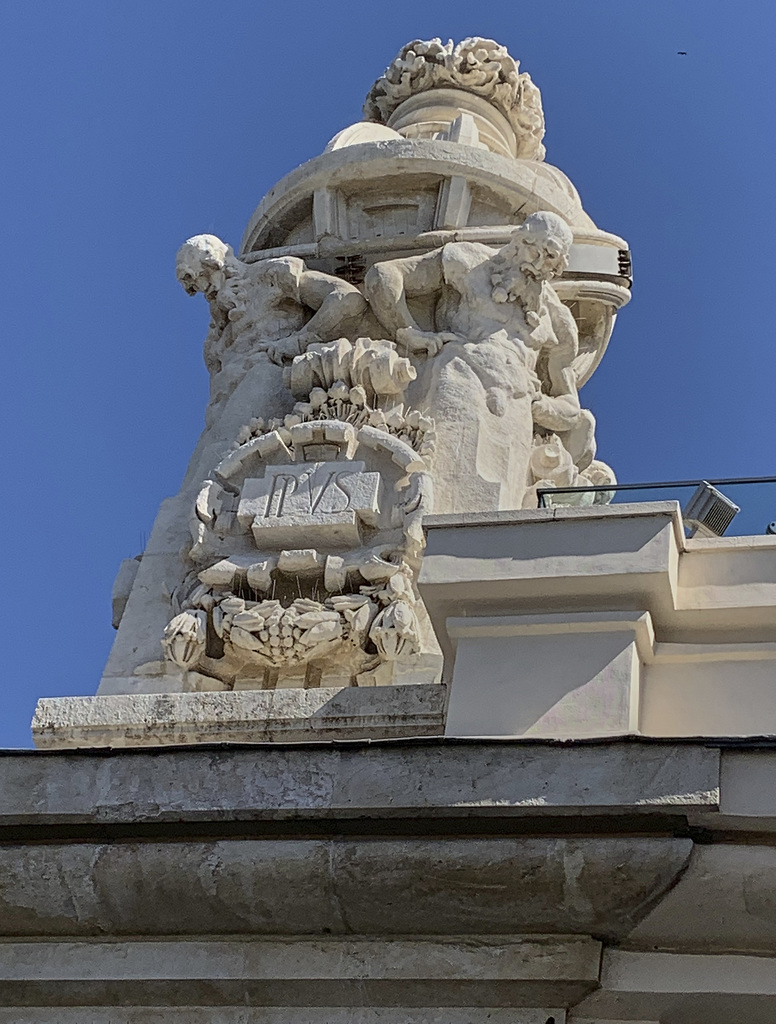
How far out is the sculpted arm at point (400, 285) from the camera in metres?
11.2

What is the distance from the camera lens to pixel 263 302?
1177 cm

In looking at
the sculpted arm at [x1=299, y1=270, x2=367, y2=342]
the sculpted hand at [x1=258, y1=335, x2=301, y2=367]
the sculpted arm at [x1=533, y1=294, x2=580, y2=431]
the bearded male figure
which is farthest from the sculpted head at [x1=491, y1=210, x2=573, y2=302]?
the sculpted hand at [x1=258, y1=335, x2=301, y2=367]

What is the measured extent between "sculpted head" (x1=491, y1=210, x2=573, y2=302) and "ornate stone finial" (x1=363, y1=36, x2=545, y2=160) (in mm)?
4178

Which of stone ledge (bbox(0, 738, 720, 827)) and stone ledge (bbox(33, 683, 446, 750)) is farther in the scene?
stone ledge (bbox(33, 683, 446, 750))

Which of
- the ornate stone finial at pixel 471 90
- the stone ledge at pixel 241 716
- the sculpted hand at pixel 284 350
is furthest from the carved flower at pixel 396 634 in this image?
the ornate stone finial at pixel 471 90

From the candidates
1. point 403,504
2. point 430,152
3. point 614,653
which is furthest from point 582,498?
point 430,152

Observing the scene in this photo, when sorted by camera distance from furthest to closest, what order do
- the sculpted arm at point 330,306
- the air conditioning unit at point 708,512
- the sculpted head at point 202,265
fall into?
the sculpted head at point 202,265
the sculpted arm at point 330,306
the air conditioning unit at point 708,512

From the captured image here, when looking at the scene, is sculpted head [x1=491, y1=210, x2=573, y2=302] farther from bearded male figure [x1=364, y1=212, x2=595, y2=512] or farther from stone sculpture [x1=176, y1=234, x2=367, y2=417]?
stone sculpture [x1=176, y1=234, x2=367, y2=417]

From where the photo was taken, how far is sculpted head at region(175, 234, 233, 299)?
1196cm

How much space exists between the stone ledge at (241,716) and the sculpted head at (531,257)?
3817mm

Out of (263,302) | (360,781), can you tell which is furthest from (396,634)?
(263,302)

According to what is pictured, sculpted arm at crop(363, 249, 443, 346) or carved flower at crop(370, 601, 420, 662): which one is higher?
sculpted arm at crop(363, 249, 443, 346)

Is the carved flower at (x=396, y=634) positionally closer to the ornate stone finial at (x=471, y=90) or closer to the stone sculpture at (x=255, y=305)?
the stone sculpture at (x=255, y=305)

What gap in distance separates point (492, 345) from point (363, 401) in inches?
44.5
